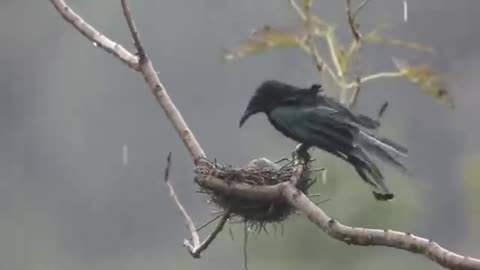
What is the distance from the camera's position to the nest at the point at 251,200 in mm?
1179

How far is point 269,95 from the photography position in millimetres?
1190

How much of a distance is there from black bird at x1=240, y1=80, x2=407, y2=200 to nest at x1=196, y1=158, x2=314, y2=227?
7 cm

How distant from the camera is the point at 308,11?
1428mm

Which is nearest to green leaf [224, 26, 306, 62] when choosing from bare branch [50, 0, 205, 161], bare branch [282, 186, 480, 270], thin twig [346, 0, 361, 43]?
thin twig [346, 0, 361, 43]

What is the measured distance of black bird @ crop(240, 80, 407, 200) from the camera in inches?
43.0

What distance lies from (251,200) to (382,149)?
174mm

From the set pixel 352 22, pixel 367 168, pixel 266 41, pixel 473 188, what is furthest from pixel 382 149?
pixel 473 188

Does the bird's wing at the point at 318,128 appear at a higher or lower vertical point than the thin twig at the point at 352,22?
lower

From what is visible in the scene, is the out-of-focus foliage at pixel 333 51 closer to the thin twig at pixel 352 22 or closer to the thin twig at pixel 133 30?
the thin twig at pixel 352 22

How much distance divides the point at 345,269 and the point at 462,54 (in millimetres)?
507

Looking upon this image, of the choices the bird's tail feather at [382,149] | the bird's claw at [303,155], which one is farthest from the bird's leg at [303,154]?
the bird's tail feather at [382,149]

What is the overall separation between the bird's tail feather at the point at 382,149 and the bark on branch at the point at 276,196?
95 mm

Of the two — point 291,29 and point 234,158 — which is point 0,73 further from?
point 291,29

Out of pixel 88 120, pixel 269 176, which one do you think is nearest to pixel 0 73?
pixel 88 120
